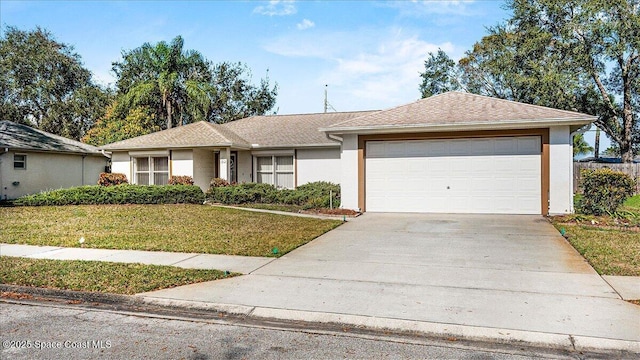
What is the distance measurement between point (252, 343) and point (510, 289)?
364cm

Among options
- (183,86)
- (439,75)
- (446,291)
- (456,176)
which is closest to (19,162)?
(183,86)

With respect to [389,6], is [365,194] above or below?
below

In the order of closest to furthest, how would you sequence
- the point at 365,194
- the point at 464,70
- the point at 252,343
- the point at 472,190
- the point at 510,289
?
the point at 252,343
the point at 510,289
the point at 472,190
the point at 365,194
the point at 464,70

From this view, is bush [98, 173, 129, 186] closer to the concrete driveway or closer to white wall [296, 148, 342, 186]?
white wall [296, 148, 342, 186]

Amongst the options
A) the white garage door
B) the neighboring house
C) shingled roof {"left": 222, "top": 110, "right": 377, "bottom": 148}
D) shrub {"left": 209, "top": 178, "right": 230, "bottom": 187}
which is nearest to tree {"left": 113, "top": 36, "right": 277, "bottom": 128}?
the neighboring house

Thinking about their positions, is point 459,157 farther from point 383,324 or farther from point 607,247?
point 383,324

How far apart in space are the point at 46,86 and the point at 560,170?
125 ft

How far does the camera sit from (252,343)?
14.1ft

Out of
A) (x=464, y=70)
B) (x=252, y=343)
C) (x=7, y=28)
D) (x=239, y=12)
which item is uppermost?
(x=7, y=28)

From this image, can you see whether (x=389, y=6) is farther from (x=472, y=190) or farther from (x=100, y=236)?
(x=100, y=236)

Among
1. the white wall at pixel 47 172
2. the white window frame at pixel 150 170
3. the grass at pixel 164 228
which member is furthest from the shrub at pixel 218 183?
the white wall at pixel 47 172

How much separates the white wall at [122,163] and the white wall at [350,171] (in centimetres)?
1200

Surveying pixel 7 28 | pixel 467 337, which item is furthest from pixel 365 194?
pixel 7 28

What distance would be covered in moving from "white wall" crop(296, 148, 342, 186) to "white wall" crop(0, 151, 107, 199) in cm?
1376
